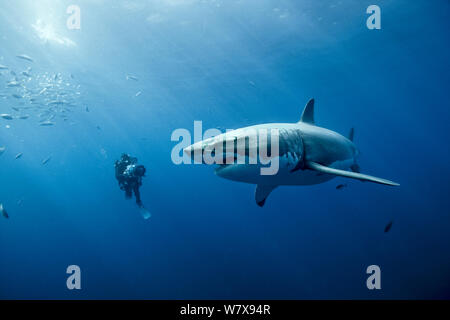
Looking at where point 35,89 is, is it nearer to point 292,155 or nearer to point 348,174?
point 292,155

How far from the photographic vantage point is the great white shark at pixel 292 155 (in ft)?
12.0

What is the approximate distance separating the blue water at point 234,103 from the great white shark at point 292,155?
1383 centimetres

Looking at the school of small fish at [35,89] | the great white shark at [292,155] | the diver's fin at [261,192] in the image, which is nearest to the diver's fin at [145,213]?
the diver's fin at [261,192]

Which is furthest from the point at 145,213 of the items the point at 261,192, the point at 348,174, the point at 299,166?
the point at 348,174

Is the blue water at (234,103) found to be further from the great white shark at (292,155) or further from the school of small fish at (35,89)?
the great white shark at (292,155)

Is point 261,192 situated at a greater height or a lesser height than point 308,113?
lesser

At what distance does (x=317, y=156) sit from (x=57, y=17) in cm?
1857

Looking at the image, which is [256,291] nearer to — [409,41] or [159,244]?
[159,244]

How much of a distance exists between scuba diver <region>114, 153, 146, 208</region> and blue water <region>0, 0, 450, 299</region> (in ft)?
25.3

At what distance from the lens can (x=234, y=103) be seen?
130 ft

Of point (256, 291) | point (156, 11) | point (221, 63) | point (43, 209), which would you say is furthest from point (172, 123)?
point (43, 209)

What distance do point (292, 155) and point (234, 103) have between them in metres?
36.3

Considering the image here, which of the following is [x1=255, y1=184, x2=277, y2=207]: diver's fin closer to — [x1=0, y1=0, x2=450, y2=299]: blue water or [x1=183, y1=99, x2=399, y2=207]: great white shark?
[x1=183, y1=99, x2=399, y2=207]: great white shark
